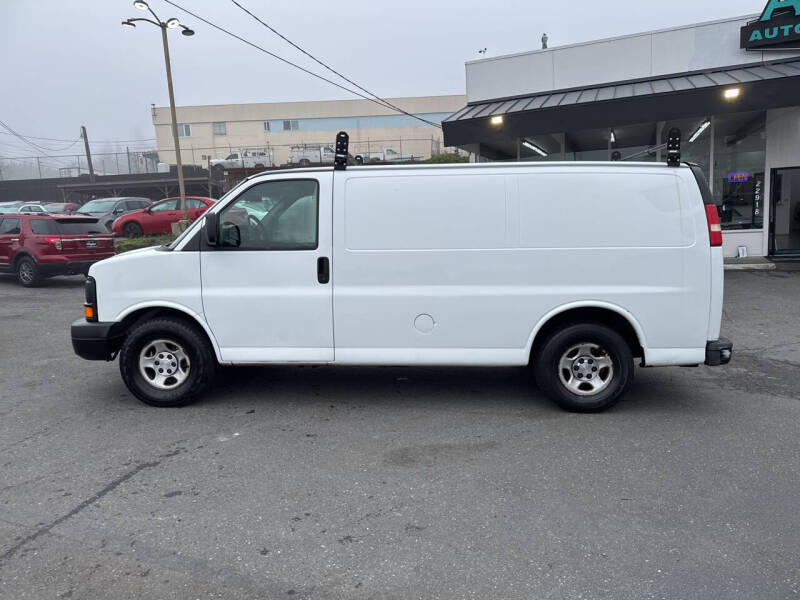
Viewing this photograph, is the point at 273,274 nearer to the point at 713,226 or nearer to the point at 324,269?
the point at 324,269

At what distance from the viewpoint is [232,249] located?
545 cm

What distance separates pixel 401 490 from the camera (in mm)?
3967

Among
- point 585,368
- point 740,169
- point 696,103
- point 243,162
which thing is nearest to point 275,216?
point 585,368

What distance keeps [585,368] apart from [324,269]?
244 centimetres

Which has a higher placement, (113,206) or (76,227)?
(113,206)

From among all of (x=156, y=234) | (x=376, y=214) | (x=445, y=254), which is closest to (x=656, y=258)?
(x=445, y=254)

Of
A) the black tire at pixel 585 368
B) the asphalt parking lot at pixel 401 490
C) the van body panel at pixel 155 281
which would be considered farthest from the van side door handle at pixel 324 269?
the black tire at pixel 585 368

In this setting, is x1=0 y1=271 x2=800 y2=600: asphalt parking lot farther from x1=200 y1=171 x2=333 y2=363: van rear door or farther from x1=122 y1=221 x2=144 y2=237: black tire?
x1=122 y1=221 x2=144 y2=237: black tire

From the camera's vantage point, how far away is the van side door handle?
536 centimetres

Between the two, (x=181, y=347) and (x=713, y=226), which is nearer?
(x=713, y=226)

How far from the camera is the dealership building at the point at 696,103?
12.8 meters

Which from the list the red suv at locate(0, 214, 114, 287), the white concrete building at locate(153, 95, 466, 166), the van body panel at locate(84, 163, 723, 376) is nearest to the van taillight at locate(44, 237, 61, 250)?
the red suv at locate(0, 214, 114, 287)

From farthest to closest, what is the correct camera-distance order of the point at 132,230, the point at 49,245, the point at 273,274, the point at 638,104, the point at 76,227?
the point at 132,230
the point at 76,227
the point at 49,245
the point at 638,104
the point at 273,274

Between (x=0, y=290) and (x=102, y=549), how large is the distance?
1285cm
